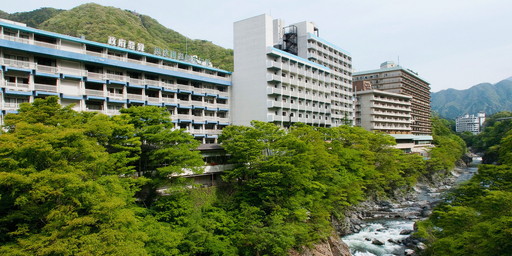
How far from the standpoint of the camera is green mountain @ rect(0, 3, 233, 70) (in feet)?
233

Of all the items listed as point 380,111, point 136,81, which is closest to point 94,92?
point 136,81

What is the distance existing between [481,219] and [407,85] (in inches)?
3529

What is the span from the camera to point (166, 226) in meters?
22.9

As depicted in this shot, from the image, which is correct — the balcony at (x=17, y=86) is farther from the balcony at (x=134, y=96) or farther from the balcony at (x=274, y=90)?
the balcony at (x=274, y=90)

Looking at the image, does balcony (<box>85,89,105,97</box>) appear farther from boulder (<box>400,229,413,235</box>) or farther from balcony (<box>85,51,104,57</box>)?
boulder (<box>400,229,413,235</box>)

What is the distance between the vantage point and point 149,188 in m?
27.4

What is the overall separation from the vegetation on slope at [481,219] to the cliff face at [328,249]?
8.78m

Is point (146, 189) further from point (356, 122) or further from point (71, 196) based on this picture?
point (356, 122)

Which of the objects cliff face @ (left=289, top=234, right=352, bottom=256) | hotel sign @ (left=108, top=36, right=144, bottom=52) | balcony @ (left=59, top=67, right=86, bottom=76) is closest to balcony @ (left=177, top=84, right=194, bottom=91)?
hotel sign @ (left=108, top=36, right=144, bottom=52)

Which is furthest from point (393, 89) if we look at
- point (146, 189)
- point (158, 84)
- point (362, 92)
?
point (146, 189)

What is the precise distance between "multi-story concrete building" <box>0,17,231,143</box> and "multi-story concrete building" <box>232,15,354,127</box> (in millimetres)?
3723

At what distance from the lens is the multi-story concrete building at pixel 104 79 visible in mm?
30078

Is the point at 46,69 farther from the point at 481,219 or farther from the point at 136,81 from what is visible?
the point at 481,219

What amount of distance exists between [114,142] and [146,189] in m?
6.04
